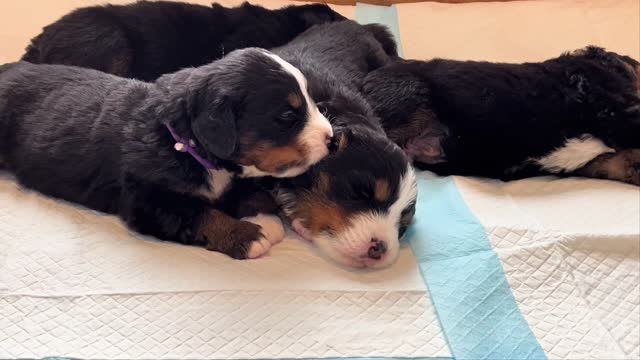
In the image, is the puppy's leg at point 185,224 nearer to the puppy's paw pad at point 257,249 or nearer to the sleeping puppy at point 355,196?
the puppy's paw pad at point 257,249

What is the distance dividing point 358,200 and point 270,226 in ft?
1.11

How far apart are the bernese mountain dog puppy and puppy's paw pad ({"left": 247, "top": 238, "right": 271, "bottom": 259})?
128 centimetres

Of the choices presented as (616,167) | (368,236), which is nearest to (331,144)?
(368,236)

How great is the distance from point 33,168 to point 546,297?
186 cm

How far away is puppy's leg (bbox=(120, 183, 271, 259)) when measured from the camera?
2.24 metres

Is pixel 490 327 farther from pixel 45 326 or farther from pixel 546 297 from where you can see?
pixel 45 326

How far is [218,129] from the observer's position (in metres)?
2.12

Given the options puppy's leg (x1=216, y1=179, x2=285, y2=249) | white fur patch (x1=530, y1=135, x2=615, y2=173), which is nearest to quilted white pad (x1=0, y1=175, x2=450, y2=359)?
puppy's leg (x1=216, y1=179, x2=285, y2=249)

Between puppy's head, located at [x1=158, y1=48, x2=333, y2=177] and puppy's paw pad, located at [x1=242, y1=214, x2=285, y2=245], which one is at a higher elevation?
puppy's head, located at [x1=158, y1=48, x2=333, y2=177]

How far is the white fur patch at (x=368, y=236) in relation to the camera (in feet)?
7.27

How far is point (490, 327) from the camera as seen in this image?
6.65 feet

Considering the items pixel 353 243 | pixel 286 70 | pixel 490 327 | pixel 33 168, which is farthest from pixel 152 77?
pixel 490 327

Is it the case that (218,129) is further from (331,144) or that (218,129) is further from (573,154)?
(573,154)

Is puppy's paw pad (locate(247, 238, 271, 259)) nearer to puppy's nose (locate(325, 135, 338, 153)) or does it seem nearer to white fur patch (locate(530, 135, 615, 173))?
puppy's nose (locate(325, 135, 338, 153))
